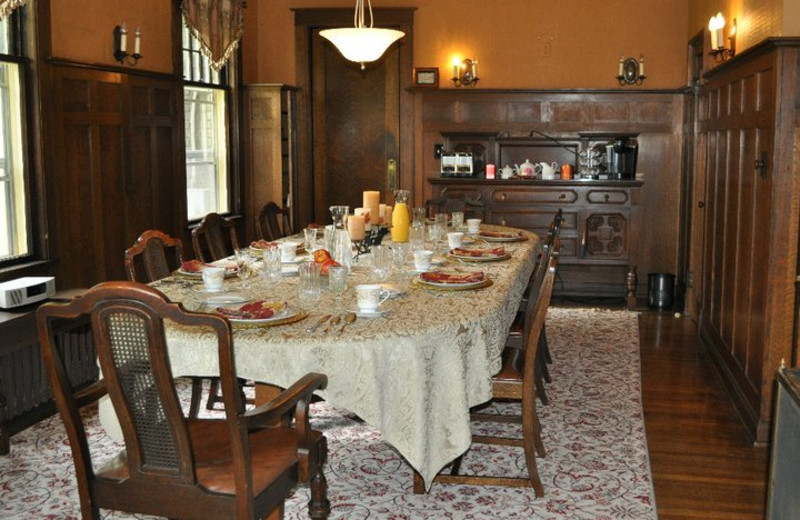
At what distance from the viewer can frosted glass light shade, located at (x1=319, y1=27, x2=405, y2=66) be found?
5.26 metres

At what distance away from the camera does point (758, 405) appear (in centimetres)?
413

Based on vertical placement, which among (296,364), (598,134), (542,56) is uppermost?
(542,56)

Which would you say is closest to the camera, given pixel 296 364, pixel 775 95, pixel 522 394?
pixel 296 364

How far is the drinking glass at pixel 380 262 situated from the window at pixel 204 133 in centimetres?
397

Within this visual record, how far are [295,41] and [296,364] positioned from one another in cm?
626

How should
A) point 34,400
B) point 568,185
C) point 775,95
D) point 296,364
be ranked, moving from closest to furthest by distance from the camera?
point 296,364 → point 775,95 → point 34,400 → point 568,185

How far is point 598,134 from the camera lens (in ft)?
26.3

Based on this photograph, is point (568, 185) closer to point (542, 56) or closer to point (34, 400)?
point (542, 56)

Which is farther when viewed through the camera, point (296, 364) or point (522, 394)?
point (522, 394)

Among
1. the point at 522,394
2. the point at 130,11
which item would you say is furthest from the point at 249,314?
the point at 130,11

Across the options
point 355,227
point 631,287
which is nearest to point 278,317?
point 355,227

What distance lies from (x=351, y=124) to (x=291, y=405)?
21.4 feet

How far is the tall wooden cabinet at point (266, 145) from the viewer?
8.10m

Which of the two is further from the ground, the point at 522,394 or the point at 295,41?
the point at 295,41
